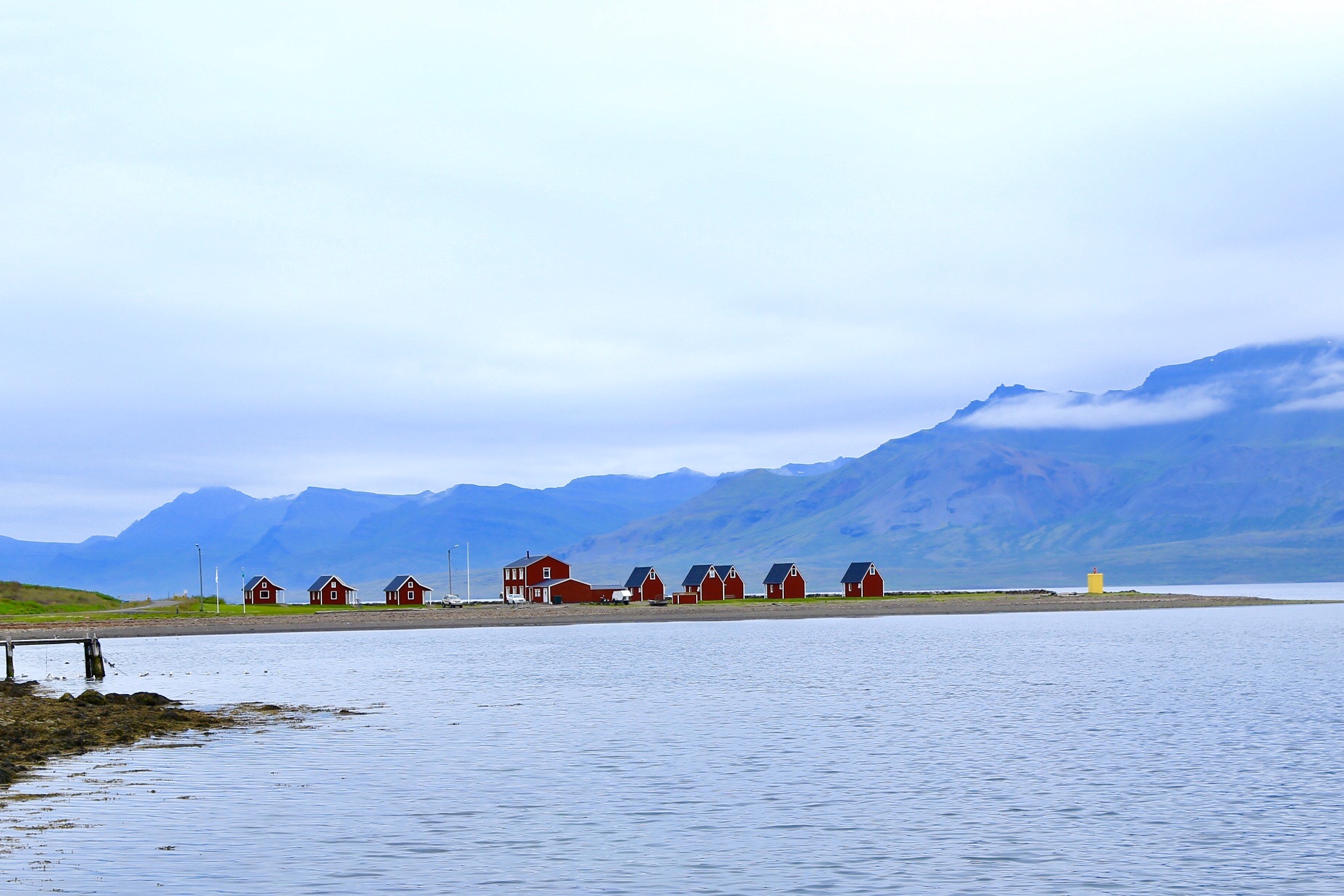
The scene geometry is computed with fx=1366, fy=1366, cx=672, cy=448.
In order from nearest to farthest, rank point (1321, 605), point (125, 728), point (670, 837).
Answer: point (670, 837), point (125, 728), point (1321, 605)

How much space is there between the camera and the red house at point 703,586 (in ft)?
585

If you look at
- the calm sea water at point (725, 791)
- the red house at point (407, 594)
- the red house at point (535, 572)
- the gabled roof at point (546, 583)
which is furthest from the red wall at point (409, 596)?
the calm sea water at point (725, 791)

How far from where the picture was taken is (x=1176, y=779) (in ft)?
104

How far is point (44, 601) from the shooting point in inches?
5359

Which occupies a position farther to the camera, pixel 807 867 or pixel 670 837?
pixel 670 837

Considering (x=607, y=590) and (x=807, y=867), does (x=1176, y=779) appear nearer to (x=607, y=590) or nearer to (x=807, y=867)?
(x=807, y=867)

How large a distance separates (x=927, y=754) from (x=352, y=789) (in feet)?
50.0

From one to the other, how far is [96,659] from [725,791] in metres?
46.5

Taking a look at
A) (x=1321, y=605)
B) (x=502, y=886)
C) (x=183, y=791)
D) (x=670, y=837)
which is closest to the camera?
(x=502, y=886)

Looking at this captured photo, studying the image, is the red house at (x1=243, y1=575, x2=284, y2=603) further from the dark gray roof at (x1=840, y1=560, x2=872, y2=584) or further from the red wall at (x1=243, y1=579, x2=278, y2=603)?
the dark gray roof at (x1=840, y1=560, x2=872, y2=584)

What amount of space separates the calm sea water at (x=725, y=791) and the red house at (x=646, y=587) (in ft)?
401

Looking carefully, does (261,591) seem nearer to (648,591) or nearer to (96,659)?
(648,591)

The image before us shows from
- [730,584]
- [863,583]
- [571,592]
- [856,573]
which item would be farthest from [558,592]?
[863,583]

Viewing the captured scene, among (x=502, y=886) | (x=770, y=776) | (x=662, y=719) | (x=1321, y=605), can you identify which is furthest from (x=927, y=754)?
(x=1321, y=605)
